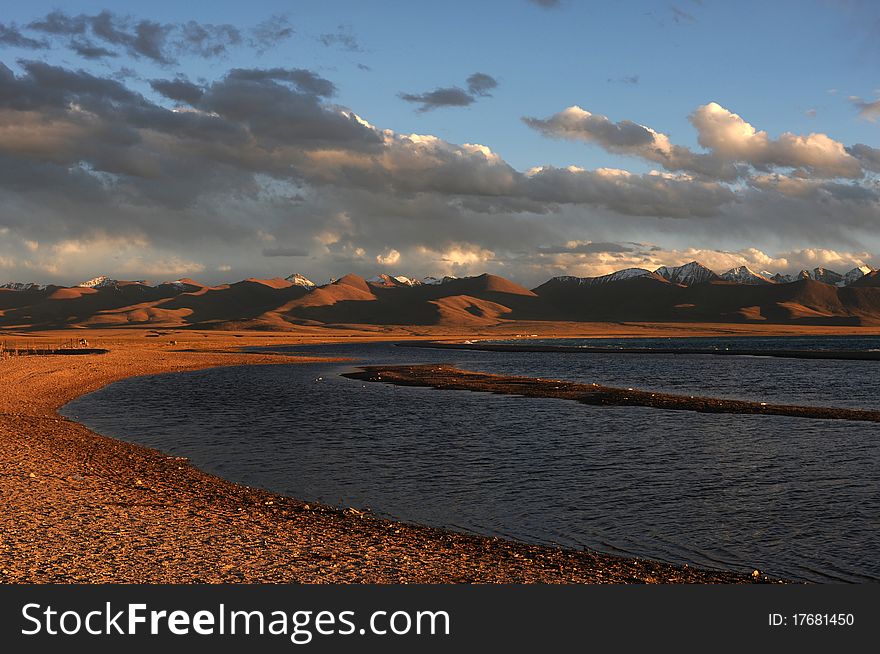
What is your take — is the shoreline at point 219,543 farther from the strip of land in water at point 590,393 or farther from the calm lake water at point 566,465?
the strip of land in water at point 590,393

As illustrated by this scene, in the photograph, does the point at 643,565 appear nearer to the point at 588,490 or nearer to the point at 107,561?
the point at 588,490

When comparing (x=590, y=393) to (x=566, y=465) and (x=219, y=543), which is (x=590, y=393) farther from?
(x=219, y=543)

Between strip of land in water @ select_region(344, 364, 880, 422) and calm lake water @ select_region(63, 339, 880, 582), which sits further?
strip of land in water @ select_region(344, 364, 880, 422)

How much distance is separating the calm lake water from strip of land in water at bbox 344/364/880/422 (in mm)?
2397

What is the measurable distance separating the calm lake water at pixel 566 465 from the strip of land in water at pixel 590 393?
240 centimetres

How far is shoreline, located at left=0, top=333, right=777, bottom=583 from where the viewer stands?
1293 centimetres

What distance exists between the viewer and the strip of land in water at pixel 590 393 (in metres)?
40.9

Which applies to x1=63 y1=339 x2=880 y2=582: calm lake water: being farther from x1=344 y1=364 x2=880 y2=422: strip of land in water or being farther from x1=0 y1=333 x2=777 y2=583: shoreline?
x1=344 y1=364 x2=880 y2=422: strip of land in water

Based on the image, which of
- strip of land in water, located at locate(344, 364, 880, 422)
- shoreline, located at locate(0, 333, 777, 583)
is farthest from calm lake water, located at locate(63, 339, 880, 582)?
strip of land in water, located at locate(344, 364, 880, 422)

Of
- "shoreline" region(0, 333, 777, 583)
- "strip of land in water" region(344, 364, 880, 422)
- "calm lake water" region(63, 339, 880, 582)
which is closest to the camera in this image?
"shoreline" region(0, 333, 777, 583)

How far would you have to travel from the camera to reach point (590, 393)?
2067 inches

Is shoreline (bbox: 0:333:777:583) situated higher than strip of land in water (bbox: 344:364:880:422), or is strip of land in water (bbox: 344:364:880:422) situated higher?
shoreline (bbox: 0:333:777:583)

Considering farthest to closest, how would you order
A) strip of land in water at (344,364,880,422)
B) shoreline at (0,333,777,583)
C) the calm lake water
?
strip of land in water at (344,364,880,422) → the calm lake water → shoreline at (0,333,777,583)

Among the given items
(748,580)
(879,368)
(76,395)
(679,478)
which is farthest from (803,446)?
(879,368)
